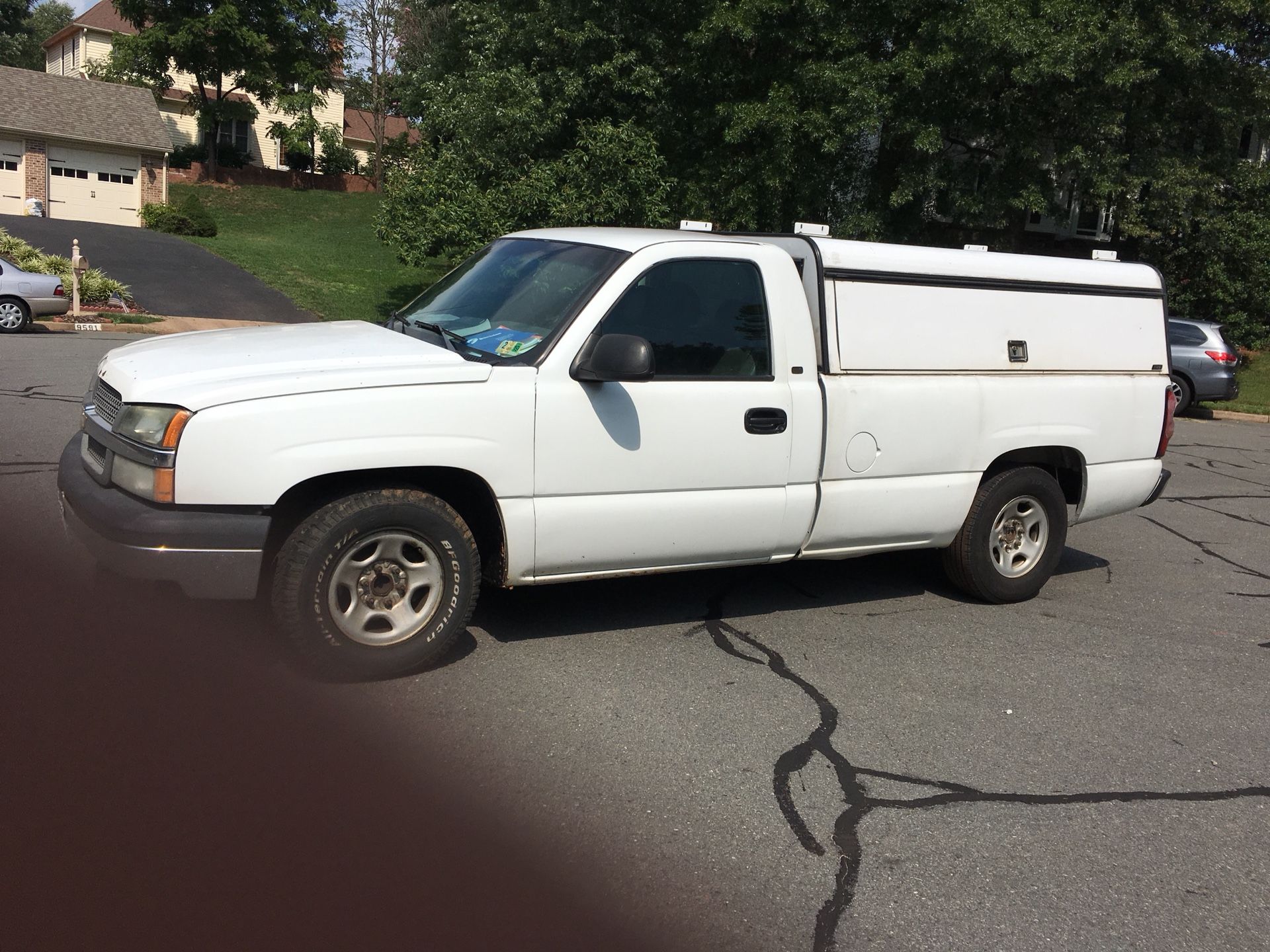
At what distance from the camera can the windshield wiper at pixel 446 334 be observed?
16.7ft

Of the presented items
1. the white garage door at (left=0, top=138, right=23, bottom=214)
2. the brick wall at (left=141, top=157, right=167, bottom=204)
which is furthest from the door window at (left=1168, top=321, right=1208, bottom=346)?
the white garage door at (left=0, top=138, right=23, bottom=214)

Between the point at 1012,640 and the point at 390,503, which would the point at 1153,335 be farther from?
the point at 390,503

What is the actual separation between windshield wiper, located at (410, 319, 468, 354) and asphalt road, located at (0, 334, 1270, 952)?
1.39 meters

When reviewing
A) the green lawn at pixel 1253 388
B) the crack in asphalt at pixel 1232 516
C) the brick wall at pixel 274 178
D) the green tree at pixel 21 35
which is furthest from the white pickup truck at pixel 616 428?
the green tree at pixel 21 35

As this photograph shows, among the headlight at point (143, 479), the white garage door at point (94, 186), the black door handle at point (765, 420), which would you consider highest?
the white garage door at point (94, 186)

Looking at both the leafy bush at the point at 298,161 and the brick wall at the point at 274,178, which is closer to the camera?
the brick wall at the point at 274,178

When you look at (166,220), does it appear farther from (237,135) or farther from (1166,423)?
(1166,423)

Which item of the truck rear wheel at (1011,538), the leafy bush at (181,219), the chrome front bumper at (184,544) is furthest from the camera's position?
the leafy bush at (181,219)

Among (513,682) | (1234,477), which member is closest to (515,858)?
(513,682)

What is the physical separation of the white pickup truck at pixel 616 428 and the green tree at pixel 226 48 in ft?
154

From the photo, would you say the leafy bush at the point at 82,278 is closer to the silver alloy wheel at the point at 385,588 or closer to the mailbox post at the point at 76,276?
the mailbox post at the point at 76,276

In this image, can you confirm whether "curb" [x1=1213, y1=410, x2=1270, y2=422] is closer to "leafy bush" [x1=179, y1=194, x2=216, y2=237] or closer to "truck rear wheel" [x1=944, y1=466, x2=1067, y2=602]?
"truck rear wheel" [x1=944, y1=466, x2=1067, y2=602]

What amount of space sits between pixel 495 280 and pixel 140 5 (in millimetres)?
49507

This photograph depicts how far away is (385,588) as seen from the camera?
468 centimetres
